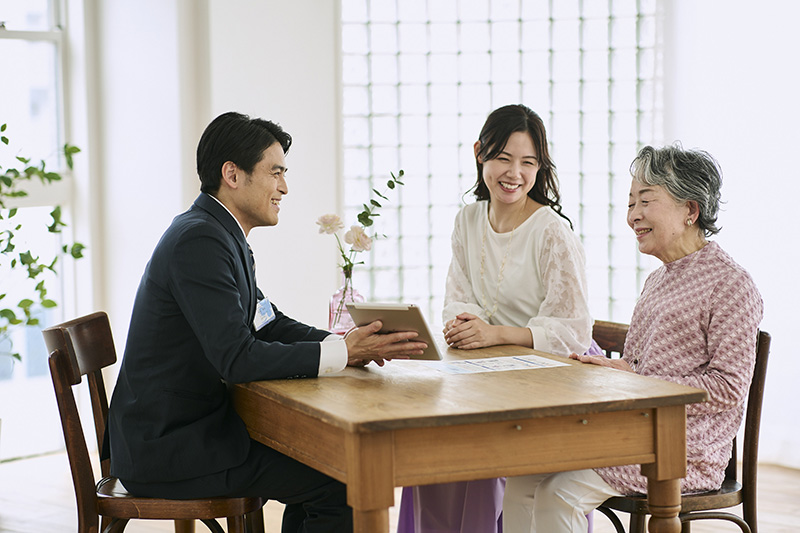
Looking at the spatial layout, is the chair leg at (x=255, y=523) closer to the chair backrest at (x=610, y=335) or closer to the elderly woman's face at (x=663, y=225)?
the chair backrest at (x=610, y=335)

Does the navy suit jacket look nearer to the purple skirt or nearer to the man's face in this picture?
the man's face

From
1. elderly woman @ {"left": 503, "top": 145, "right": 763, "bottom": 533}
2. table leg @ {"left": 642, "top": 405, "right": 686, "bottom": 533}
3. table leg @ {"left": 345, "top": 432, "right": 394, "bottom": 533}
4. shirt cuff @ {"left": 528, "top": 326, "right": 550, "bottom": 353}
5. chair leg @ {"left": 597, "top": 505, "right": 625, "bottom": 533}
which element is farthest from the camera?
shirt cuff @ {"left": 528, "top": 326, "right": 550, "bottom": 353}

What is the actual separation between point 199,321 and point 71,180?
291 centimetres

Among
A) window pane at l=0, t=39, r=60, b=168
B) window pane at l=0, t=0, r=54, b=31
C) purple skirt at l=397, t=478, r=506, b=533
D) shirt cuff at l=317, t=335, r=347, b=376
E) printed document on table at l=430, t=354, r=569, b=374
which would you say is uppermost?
window pane at l=0, t=0, r=54, b=31

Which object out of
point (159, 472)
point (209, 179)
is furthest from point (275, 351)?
point (209, 179)

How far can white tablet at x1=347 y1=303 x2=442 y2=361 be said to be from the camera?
2.37 m

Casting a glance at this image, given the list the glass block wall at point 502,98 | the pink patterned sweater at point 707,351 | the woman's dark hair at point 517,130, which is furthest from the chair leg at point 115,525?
the glass block wall at point 502,98

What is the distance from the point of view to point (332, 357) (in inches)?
91.7

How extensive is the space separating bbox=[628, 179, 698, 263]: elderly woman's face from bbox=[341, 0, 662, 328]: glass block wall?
2.25 metres

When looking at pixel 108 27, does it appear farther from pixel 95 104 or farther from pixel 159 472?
pixel 159 472

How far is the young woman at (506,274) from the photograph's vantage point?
291 centimetres

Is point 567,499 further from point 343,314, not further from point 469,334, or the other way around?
point 343,314

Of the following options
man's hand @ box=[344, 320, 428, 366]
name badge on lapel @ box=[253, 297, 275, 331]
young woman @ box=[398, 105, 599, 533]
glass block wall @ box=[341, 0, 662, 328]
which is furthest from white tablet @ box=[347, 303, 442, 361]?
glass block wall @ box=[341, 0, 662, 328]

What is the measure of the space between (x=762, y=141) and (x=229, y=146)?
9.23 feet
